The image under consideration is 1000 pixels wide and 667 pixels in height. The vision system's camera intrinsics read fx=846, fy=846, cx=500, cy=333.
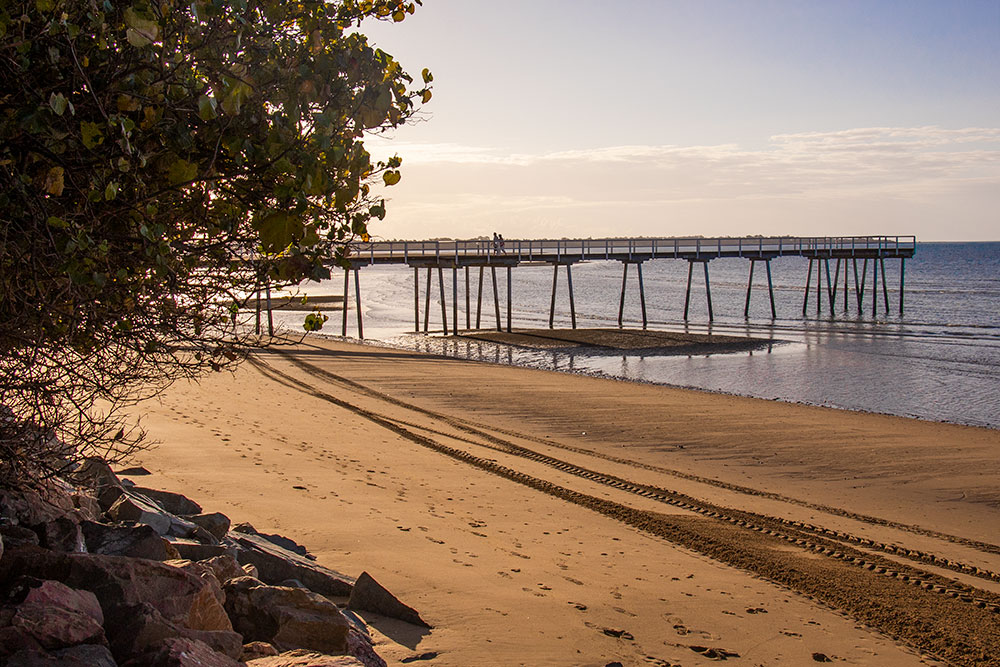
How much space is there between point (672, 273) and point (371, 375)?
86997mm

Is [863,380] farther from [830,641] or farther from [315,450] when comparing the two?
[830,641]

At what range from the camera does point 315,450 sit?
10.2 meters

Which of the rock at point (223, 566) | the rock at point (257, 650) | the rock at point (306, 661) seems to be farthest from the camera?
the rock at point (223, 566)

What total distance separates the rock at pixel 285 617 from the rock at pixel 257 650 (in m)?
0.19

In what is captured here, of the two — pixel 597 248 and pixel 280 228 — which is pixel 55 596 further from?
pixel 597 248

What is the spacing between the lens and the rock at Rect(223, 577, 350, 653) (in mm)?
3822

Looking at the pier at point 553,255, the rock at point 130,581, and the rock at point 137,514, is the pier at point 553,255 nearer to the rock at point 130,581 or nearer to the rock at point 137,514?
the rock at point 137,514

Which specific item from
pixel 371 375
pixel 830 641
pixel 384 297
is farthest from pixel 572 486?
pixel 384 297

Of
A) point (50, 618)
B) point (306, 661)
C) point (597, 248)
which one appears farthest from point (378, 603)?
point (597, 248)

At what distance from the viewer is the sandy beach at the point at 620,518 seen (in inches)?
203

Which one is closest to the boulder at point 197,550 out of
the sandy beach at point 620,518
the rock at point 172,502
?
the sandy beach at point 620,518

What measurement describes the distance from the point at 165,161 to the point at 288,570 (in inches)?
109

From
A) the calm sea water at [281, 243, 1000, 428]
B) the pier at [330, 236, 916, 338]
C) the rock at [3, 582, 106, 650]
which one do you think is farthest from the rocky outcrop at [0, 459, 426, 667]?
the pier at [330, 236, 916, 338]

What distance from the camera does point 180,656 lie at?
122 inches
